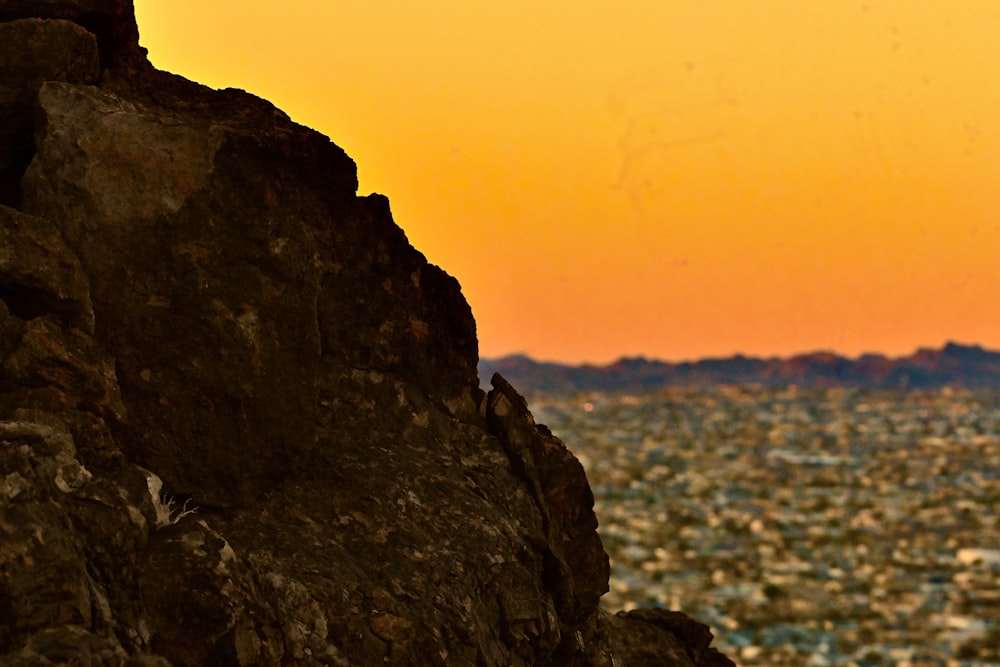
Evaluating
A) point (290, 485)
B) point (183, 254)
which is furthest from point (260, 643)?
point (183, 254)

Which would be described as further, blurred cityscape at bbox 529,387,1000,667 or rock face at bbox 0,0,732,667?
blurred cityscape at bbox 529,387,1000,667

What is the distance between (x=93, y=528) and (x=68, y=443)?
627mm

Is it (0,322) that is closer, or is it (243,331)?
(0,322)

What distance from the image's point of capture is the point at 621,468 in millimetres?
170000

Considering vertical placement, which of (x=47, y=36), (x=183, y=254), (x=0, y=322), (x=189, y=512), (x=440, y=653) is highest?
(x=47, y=36)

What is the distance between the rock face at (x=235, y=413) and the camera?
1116 cm

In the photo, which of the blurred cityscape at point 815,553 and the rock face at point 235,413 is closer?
the rock face at point 235,413

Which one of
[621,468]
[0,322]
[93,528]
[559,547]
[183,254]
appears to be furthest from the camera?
[621,468]

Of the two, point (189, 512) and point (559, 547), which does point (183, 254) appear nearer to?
point (189, 512)

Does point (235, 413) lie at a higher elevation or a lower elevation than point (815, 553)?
higher

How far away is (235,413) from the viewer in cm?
1359

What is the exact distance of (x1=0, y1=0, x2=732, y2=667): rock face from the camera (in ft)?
36.6

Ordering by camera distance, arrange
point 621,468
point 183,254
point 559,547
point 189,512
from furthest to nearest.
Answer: point 621,468 → point 559,547 → point 183,254 → point 189,512

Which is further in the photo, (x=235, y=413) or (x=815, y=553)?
(x=815, y=553)
